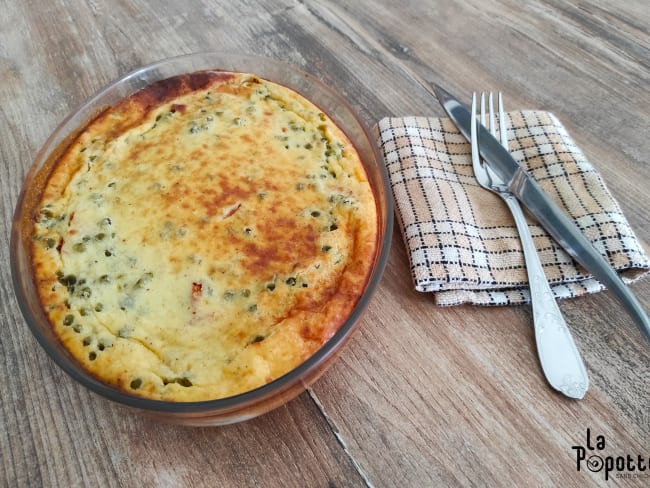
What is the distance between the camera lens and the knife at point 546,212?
3.88 feet

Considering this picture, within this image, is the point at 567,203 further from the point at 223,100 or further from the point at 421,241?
the point at 223,100

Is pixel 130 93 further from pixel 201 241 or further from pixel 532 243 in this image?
pixel 532 243

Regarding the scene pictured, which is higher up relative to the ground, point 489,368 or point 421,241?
point 421,241

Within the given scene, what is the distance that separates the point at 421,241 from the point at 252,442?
60 cm

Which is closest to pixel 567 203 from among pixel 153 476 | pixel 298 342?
pixel 298 342

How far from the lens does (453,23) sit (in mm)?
2012

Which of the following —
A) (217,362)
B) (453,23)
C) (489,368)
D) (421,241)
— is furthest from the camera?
(453,23)

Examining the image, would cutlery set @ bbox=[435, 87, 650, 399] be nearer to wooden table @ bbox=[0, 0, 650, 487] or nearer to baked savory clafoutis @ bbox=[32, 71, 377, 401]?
wooden table @ bbox=[0, 0, 650, 487]

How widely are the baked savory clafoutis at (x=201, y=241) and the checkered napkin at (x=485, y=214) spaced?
17 cm

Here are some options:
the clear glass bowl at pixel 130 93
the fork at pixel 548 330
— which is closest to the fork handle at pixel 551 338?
the fork at pixel 548 330

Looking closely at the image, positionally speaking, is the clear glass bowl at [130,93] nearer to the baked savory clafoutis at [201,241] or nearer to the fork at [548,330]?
the baked savory clafoutis at [201,241]

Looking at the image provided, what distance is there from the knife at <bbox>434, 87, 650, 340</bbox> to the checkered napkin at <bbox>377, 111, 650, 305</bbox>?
1.1 inches

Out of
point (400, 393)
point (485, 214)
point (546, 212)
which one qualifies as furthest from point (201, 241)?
point (546, 212)

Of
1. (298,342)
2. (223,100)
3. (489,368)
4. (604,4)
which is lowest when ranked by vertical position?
(489,368)
